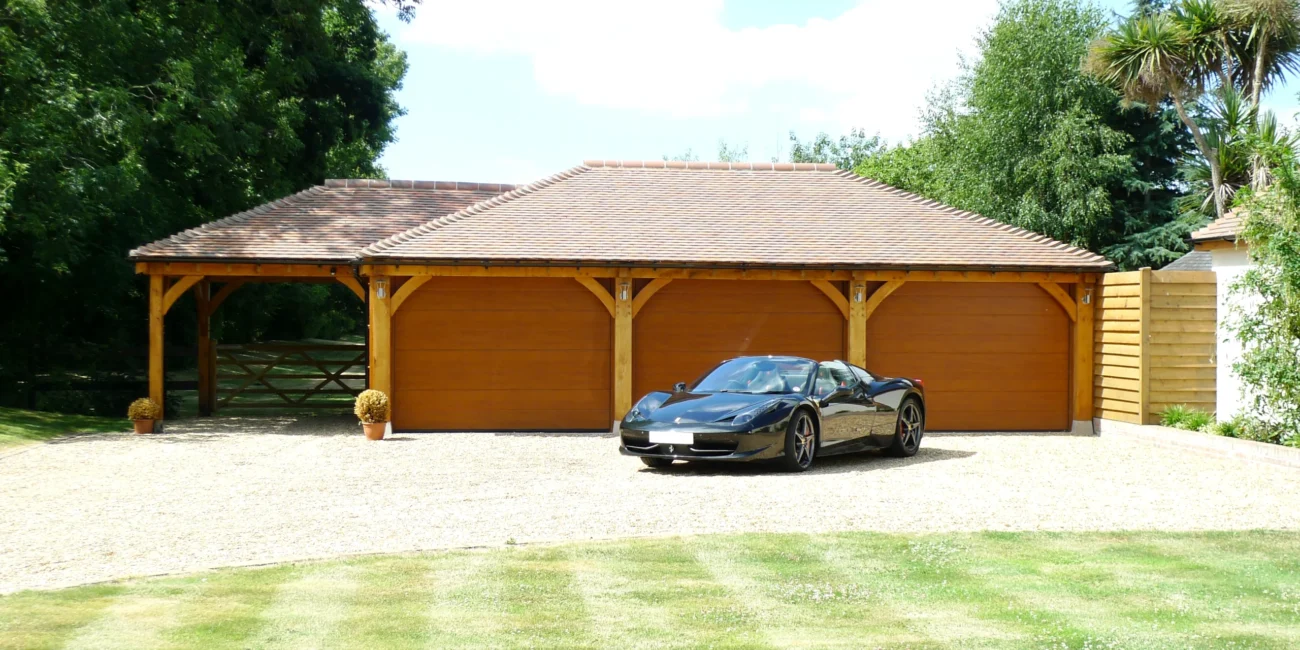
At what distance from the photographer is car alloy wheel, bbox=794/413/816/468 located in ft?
40.8

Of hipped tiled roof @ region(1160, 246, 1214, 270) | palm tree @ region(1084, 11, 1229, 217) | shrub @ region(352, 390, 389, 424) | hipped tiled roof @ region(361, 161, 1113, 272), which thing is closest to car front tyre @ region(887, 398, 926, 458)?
hipped tiled roof @ region(361, 161, 1113, 272)

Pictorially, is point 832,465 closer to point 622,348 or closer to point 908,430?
point 908,430

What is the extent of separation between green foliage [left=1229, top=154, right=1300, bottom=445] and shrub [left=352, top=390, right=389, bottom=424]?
1073 centimetres

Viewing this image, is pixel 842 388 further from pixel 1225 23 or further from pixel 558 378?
pixel 1225 23

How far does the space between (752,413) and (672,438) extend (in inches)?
32.5

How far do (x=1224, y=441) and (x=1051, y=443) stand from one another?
238cm

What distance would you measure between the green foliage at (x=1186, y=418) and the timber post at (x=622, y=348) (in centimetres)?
729

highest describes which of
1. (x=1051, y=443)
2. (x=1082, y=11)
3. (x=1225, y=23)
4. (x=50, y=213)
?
(x=1082, y=11)

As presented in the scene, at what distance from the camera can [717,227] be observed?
18.7m

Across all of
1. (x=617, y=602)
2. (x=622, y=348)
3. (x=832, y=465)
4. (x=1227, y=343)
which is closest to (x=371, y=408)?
(x=622, y=348)

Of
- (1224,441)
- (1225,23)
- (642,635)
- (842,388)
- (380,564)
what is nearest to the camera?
(642,635)

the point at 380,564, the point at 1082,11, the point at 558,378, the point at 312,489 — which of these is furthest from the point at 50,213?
the point at 1082,11

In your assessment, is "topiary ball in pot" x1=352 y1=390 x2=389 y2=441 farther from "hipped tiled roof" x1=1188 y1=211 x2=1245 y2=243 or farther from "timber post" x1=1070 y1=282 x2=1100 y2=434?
"hipped tiled roof" x1=1188 y1=211 x2=1245 y2=243

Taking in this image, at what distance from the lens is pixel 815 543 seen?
812 centimetres
